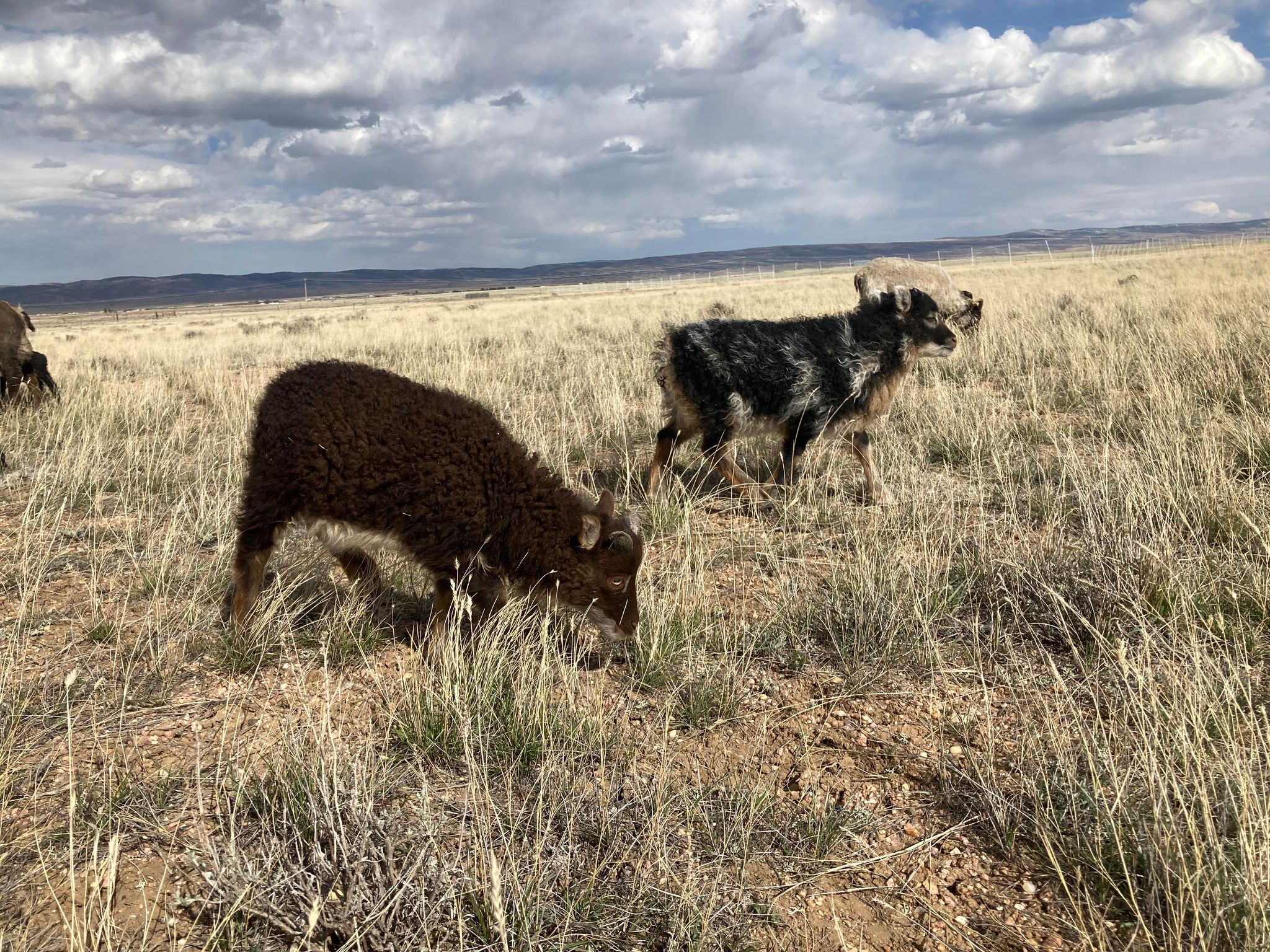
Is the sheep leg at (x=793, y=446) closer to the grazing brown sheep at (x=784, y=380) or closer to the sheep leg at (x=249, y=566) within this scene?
the grazing brown sheep at (x=784, y=380)

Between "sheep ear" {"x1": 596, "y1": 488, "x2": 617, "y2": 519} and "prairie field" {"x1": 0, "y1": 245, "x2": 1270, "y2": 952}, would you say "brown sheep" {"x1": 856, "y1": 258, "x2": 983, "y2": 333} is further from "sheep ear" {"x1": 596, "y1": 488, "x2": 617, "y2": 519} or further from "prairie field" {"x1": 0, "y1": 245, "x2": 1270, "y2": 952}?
"sheep ear" {"x1": 596, "y1": 488, "x2": 617, "y2": 519}

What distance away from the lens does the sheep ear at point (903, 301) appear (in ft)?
23.2

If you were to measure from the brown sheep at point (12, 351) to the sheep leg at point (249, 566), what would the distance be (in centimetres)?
821

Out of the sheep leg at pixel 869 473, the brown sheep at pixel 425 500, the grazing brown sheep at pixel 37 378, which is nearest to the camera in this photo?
the brown sheep at pixel 425 500

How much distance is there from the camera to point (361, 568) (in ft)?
15.6

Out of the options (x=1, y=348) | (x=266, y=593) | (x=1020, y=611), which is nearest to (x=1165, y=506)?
(x=1020, y=611)

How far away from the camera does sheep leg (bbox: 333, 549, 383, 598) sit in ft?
15.3

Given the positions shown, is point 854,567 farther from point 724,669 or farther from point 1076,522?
point 1076,522

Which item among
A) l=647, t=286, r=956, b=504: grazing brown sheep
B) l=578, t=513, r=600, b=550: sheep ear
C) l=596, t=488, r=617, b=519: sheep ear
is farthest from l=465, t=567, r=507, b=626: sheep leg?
l=647, t=286, r=956, b=504: grazing brown sheep

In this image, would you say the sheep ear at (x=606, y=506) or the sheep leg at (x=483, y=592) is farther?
the sheep ear at (x=606, y=506)

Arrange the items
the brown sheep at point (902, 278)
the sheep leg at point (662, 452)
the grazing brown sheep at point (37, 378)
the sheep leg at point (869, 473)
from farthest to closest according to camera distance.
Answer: the brown sheep at point (902, 278), the grazing brown sheep at point (37, 378), the sheep leg at point (662, 452), the sheep leg at point (869, 473)

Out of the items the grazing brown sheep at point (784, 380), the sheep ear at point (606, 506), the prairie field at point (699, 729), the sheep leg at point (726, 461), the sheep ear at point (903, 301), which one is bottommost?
the prairie field at point (699, 729)

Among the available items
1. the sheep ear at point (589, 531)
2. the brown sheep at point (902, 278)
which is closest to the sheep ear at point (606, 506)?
the sheep ear at point (589, 531)

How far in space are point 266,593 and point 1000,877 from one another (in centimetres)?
367
